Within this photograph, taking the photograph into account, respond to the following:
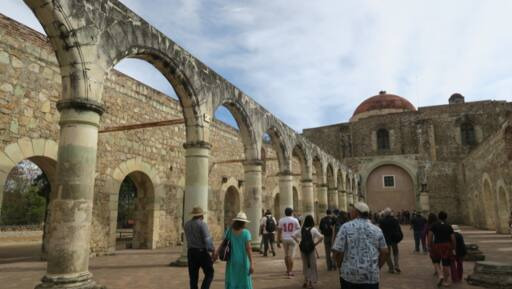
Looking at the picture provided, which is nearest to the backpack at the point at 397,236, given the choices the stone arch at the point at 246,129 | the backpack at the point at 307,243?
the backpack at the point at 307,243

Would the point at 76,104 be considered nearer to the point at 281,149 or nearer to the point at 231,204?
the point at 281,149

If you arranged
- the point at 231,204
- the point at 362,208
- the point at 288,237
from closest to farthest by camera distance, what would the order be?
1. the point at 362,208
2. the point at 288,237
3. the point at 231,204

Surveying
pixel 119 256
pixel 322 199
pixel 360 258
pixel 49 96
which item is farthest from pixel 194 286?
pixel 322 199

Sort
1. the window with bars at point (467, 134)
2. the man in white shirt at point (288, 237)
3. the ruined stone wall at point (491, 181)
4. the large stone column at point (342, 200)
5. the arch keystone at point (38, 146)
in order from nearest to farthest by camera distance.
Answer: the man in white shirt at point (288, 237) → the arch keystone at point (38, 146) → the ruined stone wall at point (491, 181) → the large stone column at point (342, 200) → the window with bars at point (467, 134)

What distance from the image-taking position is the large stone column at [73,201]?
4.49 metres

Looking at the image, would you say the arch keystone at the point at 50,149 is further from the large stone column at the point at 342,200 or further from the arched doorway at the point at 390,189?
the arched doorway at the point at 390,189

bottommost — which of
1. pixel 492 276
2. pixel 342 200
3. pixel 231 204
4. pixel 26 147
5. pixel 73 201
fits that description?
pixel 492 276

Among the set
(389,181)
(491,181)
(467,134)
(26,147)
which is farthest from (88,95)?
(467,134)

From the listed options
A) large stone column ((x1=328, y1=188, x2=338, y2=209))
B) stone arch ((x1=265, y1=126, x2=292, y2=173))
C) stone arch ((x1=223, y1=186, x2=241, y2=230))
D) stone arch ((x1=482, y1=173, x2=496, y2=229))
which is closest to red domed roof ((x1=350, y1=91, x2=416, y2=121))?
stone arch ((x1=482, y1=173, x2=496, y2=229))

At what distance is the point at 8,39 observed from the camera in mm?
7293

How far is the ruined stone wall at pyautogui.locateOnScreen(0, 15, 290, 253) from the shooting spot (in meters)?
7.38

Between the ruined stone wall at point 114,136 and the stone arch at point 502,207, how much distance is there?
11.1 meters

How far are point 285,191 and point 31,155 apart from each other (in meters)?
7.65

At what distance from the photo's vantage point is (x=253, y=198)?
34.7 feet
